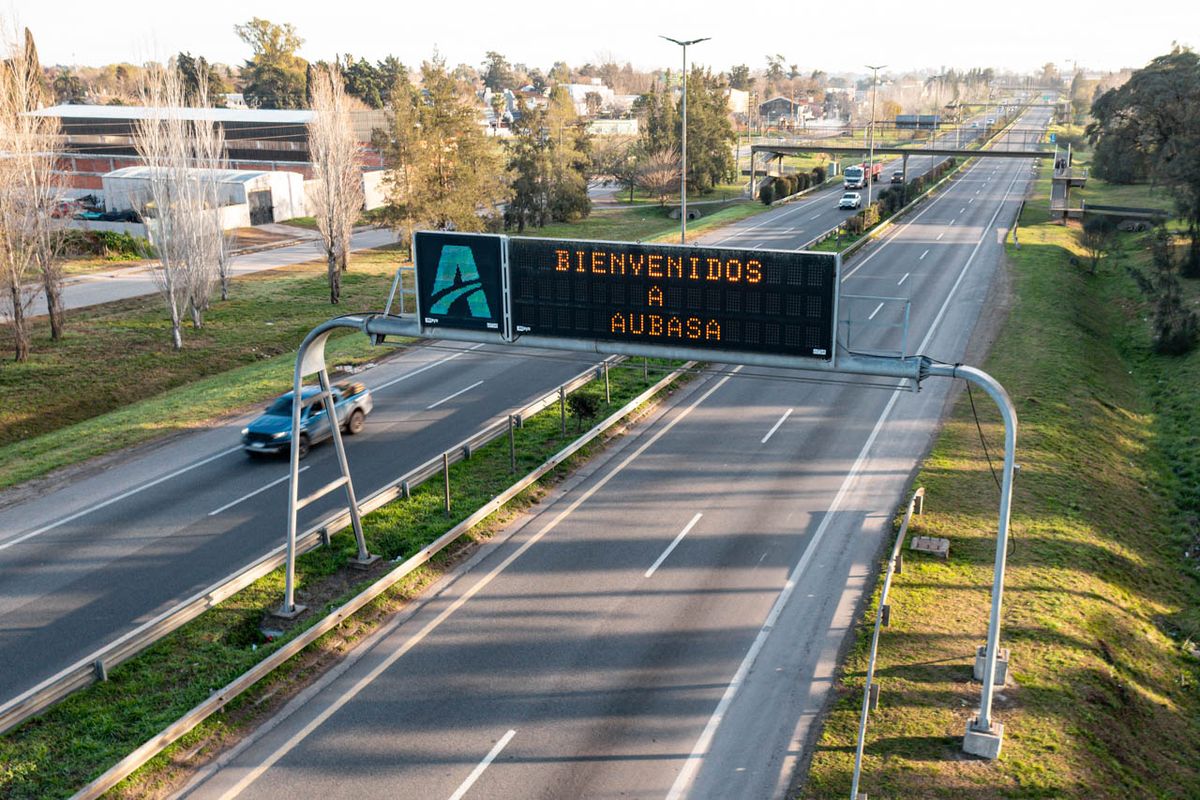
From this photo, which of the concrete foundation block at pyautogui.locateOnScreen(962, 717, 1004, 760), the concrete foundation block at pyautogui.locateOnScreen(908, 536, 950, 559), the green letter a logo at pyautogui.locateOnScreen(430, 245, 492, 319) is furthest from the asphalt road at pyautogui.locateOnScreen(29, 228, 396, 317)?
the concrete foundation block at pyautogui.locateOnScreen(962, 717, 1004, 760)

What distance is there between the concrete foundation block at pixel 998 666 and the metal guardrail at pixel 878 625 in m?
1.57

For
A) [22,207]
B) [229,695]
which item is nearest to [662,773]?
[229,695]

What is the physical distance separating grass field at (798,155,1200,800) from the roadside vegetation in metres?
8.24

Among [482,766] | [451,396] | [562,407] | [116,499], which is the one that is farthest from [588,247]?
[451,396]

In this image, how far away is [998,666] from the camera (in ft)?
47.3

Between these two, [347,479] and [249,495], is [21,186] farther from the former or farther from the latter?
[347,479]

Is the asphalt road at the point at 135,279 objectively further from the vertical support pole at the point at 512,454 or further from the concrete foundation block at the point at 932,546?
the concrete foundation block at the point at 932,546

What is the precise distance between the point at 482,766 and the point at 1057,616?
34.8 feet

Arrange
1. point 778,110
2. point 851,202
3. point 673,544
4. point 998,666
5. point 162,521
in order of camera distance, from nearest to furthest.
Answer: point 998,666, point 673,544, point 162,521, point 851,202, point 778,110

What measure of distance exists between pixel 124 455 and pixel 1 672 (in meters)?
11.2

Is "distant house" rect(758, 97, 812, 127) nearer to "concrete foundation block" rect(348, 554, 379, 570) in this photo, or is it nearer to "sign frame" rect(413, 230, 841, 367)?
"sign frame" rect(413, 230, 841, 367)

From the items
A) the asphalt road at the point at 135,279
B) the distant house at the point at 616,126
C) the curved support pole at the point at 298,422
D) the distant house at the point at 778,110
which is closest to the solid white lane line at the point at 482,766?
the curved support pole at the point at 298,422

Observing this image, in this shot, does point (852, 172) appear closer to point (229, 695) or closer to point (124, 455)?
point (124, 455)

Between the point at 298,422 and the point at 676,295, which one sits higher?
the point at 676,295
